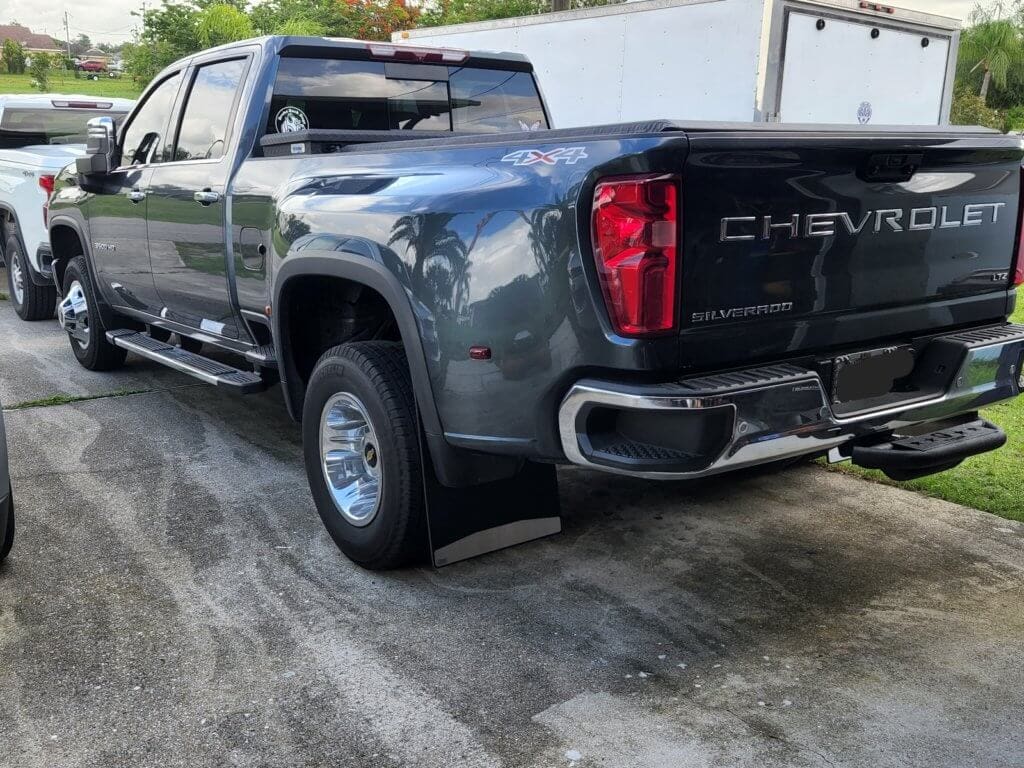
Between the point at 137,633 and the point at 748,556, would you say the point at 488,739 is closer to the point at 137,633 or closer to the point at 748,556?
the point at 137,633

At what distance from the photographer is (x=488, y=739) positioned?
8.89 ft

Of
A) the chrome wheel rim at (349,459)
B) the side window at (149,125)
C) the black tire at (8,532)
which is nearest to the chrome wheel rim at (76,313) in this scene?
the side window at (149,125)

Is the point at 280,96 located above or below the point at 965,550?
above

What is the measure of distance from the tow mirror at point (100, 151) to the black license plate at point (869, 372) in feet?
14.7

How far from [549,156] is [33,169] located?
22.0 ft

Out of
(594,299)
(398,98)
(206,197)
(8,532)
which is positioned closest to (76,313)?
(206,197)

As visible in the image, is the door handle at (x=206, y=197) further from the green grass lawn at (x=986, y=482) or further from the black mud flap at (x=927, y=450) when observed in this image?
the green grass lawn at (x=986, y=482)

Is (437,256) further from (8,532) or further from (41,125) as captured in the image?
(41,125)

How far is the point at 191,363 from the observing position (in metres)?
5.13

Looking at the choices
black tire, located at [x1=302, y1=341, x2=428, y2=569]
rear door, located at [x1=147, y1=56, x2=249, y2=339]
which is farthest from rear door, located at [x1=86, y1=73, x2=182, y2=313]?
black tire, located at [x1=302, y1=341, x2=428, y2=569]

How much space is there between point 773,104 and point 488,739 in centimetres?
719

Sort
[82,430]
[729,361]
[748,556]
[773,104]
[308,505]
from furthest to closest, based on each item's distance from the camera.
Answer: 1. [773,104]
2. [82,430]
3. [308,505]
4. [748,556]
5. [729,361]

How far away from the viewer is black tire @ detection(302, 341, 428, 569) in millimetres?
3422

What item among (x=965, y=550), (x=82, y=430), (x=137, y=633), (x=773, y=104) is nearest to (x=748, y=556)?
(x=965, y=550)
